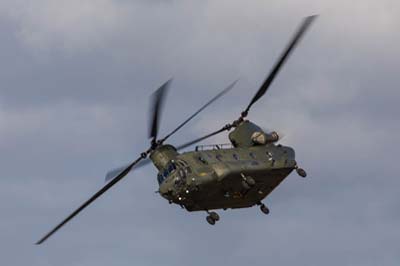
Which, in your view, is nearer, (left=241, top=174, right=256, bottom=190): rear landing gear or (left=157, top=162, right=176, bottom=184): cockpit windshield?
(left=241, top=174, right=256, bottom=190): rear landing gear

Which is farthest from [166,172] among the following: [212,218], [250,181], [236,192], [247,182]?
[250,181]

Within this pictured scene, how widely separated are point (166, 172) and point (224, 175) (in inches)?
226

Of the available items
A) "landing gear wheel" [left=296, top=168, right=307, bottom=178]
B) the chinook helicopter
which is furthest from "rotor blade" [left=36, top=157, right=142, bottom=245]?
"landing gear wheel" [left=296, top=168, right=307, bottom=178]

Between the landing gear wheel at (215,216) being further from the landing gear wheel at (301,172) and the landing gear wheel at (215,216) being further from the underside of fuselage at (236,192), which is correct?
the landing gear wheel at (301,172)

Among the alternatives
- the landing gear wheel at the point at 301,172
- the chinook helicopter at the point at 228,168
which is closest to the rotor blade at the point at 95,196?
the chinook helicopter at the point at 228,168

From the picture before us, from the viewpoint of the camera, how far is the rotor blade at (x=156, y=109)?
90875mm

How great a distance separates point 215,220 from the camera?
8581 cm

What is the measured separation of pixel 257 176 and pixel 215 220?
4587 millimetres

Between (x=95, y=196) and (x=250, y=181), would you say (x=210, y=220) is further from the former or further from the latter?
(x=95, y=196)

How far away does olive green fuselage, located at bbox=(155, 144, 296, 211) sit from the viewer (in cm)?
8462

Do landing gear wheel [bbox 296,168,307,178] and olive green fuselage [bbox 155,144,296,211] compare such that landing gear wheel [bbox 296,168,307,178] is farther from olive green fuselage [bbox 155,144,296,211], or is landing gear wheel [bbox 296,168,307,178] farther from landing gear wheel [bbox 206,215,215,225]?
landing gear wheel [bbox 206,215,215,225]

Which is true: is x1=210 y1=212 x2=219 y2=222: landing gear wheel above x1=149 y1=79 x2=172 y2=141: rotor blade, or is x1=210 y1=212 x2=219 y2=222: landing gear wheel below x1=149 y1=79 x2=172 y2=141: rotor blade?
below

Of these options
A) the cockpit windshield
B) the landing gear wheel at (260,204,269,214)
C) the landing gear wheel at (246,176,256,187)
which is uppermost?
the cockpit windshield

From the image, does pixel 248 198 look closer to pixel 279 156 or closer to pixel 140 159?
pixel 279 156
